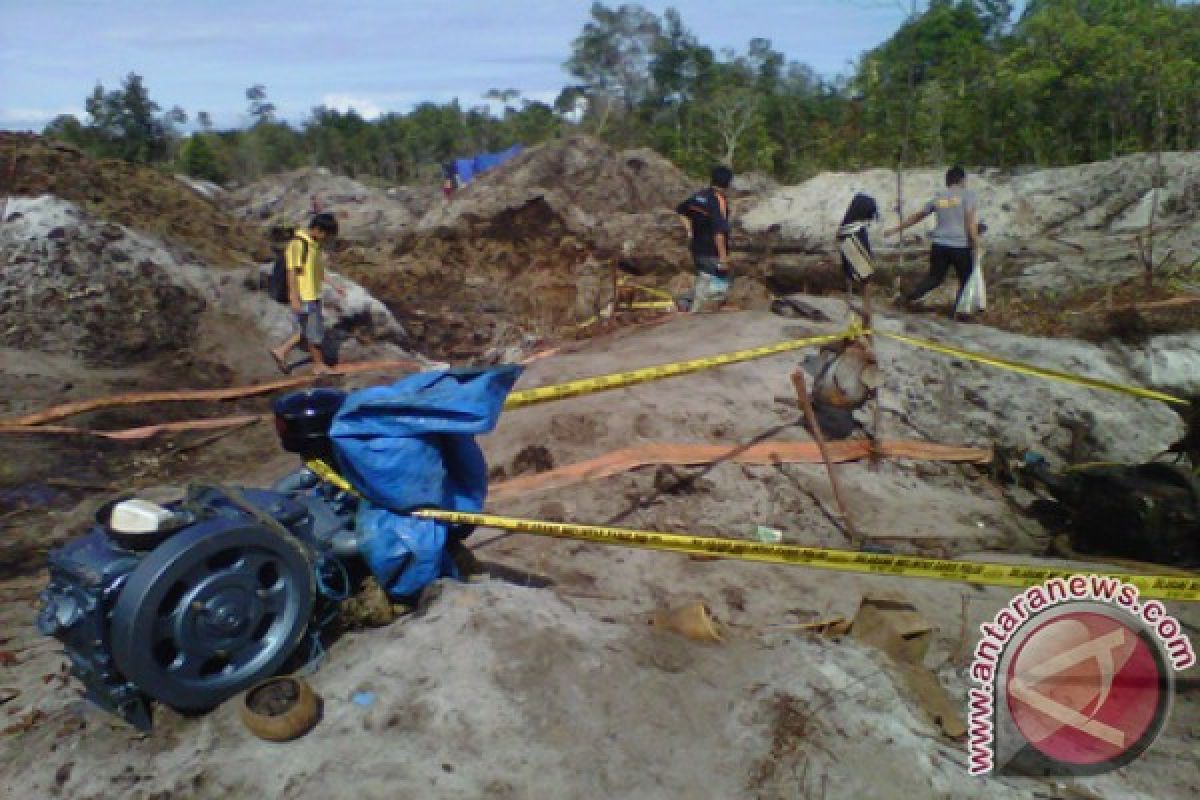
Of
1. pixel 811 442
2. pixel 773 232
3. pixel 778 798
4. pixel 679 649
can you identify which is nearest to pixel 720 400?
pixel 811 442

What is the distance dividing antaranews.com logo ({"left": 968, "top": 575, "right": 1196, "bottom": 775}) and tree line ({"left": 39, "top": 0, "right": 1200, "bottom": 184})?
8608 millimetres

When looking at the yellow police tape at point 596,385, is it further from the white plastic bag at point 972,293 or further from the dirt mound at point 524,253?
the dirt mound at point 524,253

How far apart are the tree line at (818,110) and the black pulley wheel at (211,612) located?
9.83 m

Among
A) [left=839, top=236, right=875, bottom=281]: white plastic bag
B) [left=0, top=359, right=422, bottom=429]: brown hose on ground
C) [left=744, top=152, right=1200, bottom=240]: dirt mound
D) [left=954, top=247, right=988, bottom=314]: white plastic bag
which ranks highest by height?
[left=744, top=152, right=1200, bottom=240]: dirt mound

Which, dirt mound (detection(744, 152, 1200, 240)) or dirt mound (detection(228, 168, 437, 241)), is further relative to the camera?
dirt mound (detection(228, 168, 437, 241))

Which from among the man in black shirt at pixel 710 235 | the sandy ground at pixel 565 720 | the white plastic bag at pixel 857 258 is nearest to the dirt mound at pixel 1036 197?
the man in black shirt at pixel 710 235

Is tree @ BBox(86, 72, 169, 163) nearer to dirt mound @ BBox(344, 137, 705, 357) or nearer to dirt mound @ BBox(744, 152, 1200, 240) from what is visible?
dirt mound @ BBox(344, 137, 705, 357)

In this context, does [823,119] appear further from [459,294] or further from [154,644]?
[154,644]

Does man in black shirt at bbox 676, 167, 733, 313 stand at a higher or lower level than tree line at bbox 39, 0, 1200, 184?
lower

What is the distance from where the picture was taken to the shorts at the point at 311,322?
9.45m

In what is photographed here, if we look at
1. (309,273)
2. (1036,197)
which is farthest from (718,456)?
(1036,197)

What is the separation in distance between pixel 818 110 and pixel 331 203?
2342 cm

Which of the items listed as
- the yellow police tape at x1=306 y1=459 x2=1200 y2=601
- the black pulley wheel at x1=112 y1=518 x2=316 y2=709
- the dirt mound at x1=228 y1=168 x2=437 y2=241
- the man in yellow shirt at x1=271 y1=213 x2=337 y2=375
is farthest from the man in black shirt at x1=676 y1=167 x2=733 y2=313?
the dirt mound at x1=228 y1=168 x2=437 y2=241

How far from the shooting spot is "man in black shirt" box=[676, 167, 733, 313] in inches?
365
